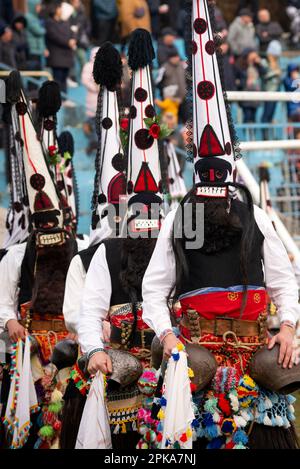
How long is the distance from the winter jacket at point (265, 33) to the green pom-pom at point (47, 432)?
13.7m

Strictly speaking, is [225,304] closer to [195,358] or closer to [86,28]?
[195,358]

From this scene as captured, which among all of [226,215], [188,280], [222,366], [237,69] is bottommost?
[222,366]

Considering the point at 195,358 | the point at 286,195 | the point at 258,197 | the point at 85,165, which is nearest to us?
the point at 195,358

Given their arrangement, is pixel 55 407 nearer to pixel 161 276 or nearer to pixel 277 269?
pixel 161 276

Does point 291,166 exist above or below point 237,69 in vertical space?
below

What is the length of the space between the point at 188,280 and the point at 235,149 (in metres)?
0.71

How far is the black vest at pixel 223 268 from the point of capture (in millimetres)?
4988

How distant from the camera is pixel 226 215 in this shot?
5.05m

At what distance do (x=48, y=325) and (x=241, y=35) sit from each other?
12436 mm

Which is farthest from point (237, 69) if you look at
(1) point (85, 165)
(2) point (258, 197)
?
(2) point (258, 197)

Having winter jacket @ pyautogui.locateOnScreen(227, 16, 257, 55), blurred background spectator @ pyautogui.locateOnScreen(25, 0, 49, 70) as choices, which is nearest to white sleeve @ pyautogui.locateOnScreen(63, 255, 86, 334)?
blurred background spectator @ pyautogui.locateOnScreen(25, 0, 49, 70)

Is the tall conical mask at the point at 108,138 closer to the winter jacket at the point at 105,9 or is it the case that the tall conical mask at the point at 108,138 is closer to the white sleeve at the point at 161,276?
the white sleeve at the point at 161,276

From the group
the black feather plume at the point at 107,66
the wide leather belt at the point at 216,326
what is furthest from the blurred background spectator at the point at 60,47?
the wide leather belt at the point at 216,326

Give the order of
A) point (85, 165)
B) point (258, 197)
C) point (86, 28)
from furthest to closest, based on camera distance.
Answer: point (86, 28)
point (85, 165)
point (258, 197)
